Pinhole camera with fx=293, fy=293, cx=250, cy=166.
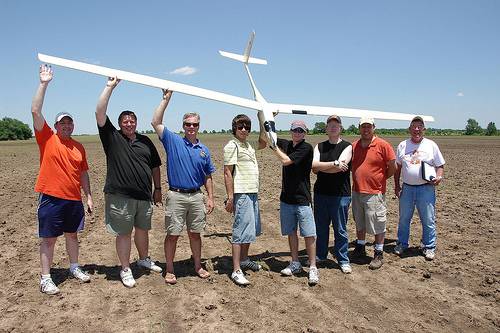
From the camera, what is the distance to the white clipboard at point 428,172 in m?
4.91

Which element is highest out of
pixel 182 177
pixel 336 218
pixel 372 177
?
pixel 182 177

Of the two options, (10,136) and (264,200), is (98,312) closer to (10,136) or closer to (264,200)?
(264,200)

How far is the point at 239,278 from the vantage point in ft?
13.1

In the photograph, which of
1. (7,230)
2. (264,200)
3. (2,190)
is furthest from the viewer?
(2,190)

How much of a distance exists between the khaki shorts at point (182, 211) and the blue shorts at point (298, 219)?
1.21 m

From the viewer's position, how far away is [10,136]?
75500 mm

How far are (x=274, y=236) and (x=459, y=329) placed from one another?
3.45 meters

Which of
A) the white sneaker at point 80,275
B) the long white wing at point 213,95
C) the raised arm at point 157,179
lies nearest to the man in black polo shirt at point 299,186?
the long white wing at point 213,95

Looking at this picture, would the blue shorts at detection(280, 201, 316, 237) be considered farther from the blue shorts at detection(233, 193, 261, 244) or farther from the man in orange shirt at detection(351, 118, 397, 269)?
the man in orange shirt at detection(351, 118, 397, 269)

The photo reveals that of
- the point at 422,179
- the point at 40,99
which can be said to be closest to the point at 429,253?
the point at 422,179

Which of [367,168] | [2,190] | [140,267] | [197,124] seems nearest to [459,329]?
[367,168]

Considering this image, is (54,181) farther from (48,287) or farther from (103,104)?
(48,287)

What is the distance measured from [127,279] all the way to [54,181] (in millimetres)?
1577

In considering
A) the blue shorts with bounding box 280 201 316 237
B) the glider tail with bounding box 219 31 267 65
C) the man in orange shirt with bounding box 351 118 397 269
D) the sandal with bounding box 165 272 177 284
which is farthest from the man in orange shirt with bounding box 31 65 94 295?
the glider tail with bounding box 219 31 267 65
